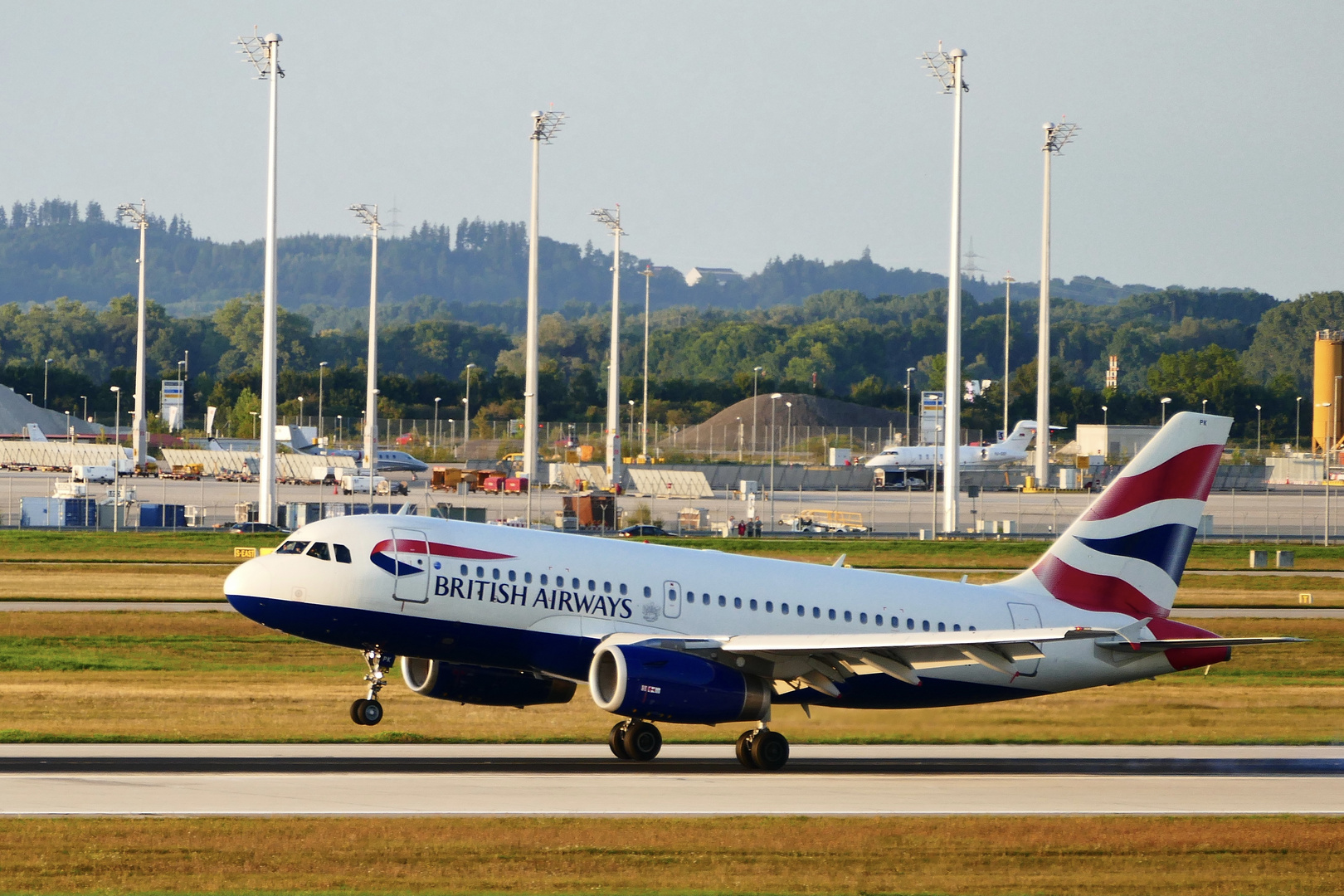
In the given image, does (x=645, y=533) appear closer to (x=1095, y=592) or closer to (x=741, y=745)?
(x=1095, y=592)

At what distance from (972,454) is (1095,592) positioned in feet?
522

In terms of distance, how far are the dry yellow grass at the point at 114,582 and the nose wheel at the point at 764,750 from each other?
128ft

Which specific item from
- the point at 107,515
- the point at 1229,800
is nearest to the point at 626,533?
the point at 107,515

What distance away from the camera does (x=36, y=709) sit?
39.8 m

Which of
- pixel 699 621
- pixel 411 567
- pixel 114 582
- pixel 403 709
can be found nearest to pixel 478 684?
pixel 411 567

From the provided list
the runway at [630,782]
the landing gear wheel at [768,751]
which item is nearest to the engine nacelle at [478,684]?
the runway at [630,782]

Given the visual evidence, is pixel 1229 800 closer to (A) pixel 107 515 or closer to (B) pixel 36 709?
(B) pixel 36 709

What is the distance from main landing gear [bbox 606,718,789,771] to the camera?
3272 centimetres

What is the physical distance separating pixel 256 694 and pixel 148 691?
284 centimetres

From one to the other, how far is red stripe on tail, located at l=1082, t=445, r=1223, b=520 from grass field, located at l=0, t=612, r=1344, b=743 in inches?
201

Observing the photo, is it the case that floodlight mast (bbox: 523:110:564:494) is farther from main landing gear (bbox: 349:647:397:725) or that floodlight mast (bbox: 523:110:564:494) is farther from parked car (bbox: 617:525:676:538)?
main landing gear (bbox: 349:647:397:725)

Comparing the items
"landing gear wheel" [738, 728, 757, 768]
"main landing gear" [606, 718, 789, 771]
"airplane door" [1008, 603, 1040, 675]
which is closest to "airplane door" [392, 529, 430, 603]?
"main landing gear" [606, 718, 789, 771]

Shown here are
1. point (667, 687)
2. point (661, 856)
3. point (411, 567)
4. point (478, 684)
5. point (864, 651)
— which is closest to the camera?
point (661, 856)

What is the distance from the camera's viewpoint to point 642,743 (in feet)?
107
